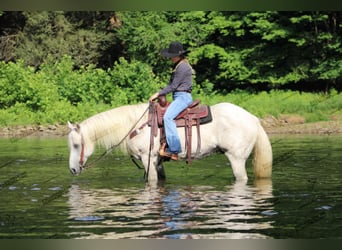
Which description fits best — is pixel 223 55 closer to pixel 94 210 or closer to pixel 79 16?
pixel 79 16

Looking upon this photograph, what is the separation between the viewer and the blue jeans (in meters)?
9.72

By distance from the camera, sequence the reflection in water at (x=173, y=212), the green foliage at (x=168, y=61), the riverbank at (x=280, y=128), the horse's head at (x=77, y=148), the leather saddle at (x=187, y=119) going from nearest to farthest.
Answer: the reflection in water at (x=173, y=212) < the leather saddle at (x=187, y=119) < the horse's head at (x=77, y=148) < the riverbank at (x=280, y=128) < the green foliage at (x=168, y=61)

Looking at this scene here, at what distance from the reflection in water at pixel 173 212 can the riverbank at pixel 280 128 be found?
12.3 metres

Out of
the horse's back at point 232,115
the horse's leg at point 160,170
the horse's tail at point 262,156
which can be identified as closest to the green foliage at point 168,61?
the horse's tail at point 262,156

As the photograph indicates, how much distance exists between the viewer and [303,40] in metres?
27.4

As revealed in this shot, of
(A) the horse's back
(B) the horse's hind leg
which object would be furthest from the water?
(A) the horse's back

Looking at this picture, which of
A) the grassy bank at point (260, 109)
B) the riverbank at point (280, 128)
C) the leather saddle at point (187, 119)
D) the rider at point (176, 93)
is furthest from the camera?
the grassy bank at point (260, 109)

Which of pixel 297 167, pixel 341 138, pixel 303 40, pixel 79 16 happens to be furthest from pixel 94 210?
pixel 79 16

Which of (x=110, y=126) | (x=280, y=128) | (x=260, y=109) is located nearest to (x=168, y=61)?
(x=260, y=109)

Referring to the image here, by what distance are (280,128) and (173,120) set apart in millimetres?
13156

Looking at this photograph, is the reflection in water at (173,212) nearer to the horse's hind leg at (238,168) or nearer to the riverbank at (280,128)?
the horse's hind leg at (238,168)

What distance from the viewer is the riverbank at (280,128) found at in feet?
71.9

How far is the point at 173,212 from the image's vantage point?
733cm

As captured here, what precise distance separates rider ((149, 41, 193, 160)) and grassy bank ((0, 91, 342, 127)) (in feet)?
45.6
